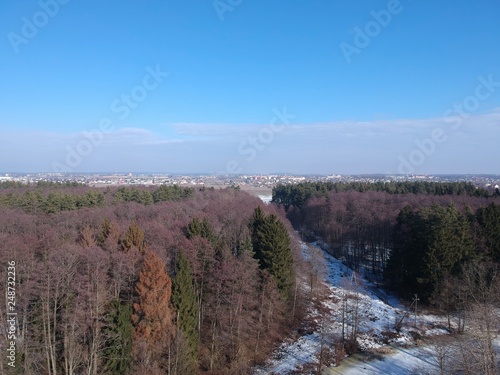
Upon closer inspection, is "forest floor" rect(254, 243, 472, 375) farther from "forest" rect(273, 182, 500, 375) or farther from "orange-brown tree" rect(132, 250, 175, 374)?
"orange-brown tree" rect(132, 250, 175, 374)

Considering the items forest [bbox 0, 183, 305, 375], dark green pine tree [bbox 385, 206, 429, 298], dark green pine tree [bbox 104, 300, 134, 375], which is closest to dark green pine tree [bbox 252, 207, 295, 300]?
forest [bbox 0, 183, 305, 375]

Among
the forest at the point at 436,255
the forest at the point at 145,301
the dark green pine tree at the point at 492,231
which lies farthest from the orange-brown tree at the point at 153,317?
the dark green pine tree at the point at 492,231

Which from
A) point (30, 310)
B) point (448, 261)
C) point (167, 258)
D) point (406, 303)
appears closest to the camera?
point (30, 310)

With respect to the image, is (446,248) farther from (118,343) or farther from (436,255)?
(118,343)

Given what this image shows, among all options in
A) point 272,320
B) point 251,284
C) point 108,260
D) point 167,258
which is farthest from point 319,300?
point 108,260

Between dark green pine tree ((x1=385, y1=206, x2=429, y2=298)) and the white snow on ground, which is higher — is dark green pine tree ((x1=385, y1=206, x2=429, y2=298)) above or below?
above

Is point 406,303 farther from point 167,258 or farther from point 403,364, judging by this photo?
point 167,258
